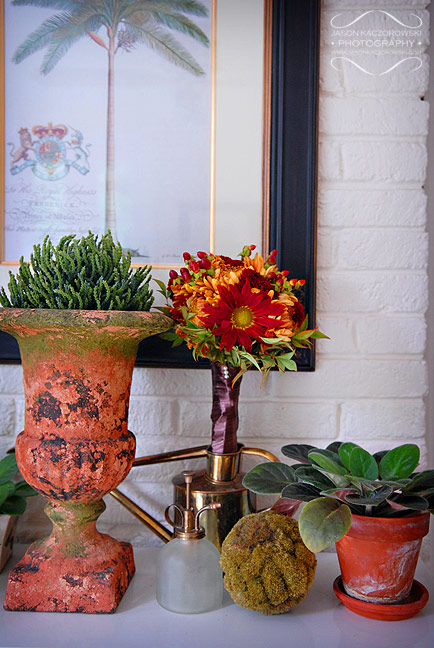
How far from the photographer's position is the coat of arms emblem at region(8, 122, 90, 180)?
1.03 meters

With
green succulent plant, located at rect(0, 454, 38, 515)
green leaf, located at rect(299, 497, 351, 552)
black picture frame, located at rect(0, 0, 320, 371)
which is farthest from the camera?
black picture frame, located at rect(0, 0, 320, 371)

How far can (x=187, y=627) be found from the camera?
0.71 meters

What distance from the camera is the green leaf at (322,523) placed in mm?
645

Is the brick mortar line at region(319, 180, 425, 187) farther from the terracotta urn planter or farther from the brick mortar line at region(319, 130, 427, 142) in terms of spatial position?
the terracotta urn planter

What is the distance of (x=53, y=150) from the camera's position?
3.39 feet

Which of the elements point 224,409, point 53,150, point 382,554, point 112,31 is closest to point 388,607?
point 382,554

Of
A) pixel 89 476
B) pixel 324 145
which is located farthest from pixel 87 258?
pixel 324 145

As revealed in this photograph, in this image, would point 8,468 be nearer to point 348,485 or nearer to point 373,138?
point 348,485

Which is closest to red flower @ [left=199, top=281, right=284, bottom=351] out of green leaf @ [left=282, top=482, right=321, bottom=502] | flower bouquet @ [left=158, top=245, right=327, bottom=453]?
flower bouquet @ [left=158, top=245, right=327, bottom=453]

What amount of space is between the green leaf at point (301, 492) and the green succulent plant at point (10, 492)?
0.42 metres

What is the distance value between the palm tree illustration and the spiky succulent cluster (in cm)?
29

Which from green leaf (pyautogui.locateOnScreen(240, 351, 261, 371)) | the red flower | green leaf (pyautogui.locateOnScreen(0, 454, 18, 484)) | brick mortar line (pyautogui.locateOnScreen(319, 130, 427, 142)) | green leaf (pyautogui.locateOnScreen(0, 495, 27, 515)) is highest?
brick mortar line (pyautogui.locateOnScreen(319, 130, 427, 142))

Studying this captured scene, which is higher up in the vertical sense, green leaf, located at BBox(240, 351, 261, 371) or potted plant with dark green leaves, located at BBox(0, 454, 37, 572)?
green leaf, located at BBox(240, 351, 261, 371)

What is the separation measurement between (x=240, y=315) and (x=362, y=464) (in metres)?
0.28
